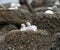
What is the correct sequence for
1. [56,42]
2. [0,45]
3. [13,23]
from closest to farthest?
[56,42] < [0,45] < [13,23]

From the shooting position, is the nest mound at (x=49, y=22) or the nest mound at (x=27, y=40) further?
the nest mound at (x=49, y=22)

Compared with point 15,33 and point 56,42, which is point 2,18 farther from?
point 56,42

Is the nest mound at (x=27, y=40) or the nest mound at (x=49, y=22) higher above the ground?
the nest mound at (x=27, y=40)

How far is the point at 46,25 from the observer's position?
7824 millimetres

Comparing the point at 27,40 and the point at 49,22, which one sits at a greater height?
the point at 27,40

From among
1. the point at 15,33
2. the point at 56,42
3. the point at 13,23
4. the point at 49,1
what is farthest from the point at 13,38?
the point at 49,1

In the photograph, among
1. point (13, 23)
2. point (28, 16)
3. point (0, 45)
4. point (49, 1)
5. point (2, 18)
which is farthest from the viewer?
point (49, 1)

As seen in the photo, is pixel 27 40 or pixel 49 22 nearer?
pixel 27 40

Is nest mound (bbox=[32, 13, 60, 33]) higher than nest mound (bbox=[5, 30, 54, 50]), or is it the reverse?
nest mound (bbox=[5, 30, 54, 50])

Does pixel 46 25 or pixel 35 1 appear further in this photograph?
pixel 35 1

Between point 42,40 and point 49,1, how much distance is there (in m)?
17.0

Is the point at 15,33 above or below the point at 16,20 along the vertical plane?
above

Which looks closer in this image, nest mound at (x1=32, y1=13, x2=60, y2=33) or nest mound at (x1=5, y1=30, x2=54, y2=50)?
nest mound at (x1=5, y1=30, x2=54, y2=50)

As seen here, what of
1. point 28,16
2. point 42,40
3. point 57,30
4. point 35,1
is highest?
point 42,40
